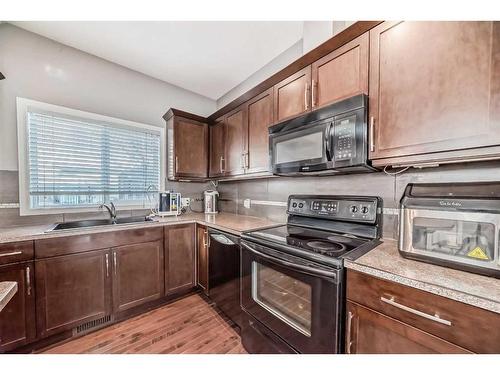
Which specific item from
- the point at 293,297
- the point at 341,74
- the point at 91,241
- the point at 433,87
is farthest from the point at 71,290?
the point at 433,87

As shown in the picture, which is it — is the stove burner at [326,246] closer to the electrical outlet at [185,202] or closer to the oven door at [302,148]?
the oven door at [302,148]

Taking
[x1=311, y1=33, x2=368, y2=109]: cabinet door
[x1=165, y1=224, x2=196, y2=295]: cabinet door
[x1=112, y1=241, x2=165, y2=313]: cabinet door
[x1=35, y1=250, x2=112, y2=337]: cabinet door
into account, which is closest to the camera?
[x1=311, y1=33, x2=368, y2=109]: cabinet door

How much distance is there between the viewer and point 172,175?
243 cm

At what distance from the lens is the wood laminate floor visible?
146cm

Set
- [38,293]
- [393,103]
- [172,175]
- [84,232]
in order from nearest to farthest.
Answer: [393,103] → [38,293] → [84,232] → [172,175]

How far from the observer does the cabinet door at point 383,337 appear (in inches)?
28.5

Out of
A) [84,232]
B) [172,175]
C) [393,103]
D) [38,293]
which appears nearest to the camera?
[393,103]

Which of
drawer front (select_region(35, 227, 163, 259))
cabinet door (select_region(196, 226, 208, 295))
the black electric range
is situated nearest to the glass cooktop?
the black electric range

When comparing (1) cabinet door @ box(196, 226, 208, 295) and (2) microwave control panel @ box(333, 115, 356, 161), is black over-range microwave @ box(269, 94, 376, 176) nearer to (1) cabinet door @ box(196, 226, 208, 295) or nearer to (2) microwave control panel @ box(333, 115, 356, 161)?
(2) microwave control panel @ box(333, 115, 356, 161)

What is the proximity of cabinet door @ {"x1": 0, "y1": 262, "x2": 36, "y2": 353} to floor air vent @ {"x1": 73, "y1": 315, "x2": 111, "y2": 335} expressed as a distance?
0.89 ft

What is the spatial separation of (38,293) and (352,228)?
2.33 metres

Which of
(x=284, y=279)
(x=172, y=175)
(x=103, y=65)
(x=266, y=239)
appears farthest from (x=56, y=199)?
(x=284, y=279)

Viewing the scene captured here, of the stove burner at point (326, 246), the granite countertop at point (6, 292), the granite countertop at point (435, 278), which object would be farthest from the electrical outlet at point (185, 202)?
the granite countertop at point (435, 278)

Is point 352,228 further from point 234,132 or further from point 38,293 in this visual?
point 38,293
